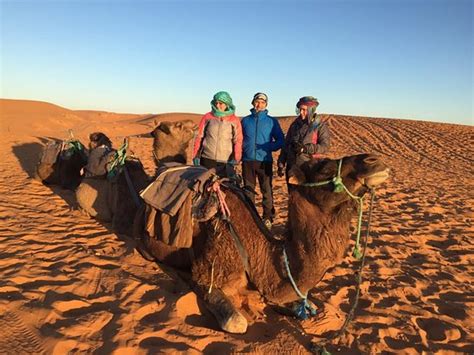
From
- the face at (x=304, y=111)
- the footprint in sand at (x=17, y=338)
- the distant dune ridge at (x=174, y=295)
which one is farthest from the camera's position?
the face at (x=304, y=111)

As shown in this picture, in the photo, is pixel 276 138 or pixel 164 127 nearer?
pixel 164 127

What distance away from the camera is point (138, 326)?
10.7 feet

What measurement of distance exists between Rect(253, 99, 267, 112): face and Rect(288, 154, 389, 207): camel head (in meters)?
2.77

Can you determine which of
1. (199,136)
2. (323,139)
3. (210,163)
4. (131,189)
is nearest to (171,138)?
(199,136)

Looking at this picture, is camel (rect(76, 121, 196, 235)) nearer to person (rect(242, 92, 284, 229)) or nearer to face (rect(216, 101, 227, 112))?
face (rect(216, 101, 227, 112))

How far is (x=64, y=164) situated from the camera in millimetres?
8273

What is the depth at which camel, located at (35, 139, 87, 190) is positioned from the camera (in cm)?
819

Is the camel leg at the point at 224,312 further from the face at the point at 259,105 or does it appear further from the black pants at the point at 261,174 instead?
the face at the point at 259,105

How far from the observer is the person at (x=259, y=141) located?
5672mm

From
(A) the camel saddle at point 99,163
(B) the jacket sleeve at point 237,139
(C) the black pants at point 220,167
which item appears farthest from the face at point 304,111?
(A) the camel saddle at point 99,163

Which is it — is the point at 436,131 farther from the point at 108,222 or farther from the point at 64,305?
the point at 64,305

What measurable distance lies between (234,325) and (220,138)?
288cm

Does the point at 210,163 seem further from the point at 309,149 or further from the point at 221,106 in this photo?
the point at 309,149

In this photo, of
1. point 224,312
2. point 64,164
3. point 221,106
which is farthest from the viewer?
point 64,164
